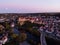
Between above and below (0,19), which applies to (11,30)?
below

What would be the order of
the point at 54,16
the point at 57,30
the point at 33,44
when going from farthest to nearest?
the point at 54,16, the point at 57,30, the point at 33,44

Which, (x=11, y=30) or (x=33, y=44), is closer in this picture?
(x=33, y=44)

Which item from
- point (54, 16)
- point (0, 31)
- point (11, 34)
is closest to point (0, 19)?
point (0, 31)

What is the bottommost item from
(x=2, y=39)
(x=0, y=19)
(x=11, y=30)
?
(x=2, y=39)

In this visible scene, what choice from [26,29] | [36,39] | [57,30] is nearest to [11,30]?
[26,29]

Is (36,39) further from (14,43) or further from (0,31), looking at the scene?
(0,31)

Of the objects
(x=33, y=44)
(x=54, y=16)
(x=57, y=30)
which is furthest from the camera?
(x=54, y=16)

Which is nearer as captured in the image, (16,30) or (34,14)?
(16,30)

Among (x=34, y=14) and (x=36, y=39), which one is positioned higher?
(x=34, y=14)

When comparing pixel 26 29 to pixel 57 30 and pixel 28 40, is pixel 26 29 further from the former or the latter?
pixel 57 30
